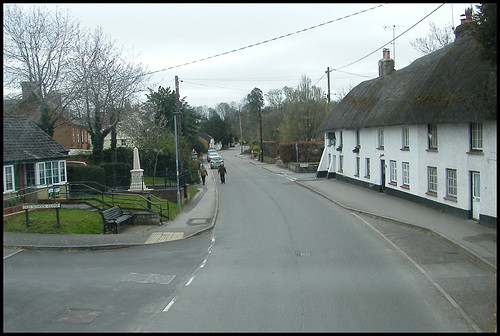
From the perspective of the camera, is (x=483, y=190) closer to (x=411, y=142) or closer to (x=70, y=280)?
(x=411, y=142)

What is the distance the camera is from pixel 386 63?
99.4ft

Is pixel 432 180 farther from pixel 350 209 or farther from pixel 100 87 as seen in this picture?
pixel 100 87

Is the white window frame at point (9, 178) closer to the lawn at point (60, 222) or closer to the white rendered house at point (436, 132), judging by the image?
the lawn at point (60, 222)

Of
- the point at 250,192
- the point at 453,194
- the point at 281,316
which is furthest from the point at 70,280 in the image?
the point at 250,192

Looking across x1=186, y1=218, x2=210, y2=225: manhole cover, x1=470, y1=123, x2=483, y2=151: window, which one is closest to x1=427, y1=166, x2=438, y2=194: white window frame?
x1=470, y1=123, x2=483, y2=151: window

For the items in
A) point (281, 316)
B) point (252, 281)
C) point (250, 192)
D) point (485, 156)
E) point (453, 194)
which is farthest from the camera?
point (250, 192)

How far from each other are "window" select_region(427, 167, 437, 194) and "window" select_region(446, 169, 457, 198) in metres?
1.29

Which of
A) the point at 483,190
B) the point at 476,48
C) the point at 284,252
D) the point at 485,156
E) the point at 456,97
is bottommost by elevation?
the point at 284,252

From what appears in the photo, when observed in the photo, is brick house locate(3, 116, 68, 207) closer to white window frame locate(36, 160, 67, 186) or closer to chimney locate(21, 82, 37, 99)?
white window frame locate(36, 160, 67, 186)

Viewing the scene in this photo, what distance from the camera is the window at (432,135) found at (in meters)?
19.8

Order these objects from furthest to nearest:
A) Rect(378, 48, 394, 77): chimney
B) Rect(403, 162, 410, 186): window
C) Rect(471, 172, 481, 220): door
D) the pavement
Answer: Rect(378, 48, 394, 77): chimney
Rect(403, 162, 410, 186): window
Rect(471, 172, 481, 220): door
the pavement

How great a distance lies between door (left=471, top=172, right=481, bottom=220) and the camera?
1642cm

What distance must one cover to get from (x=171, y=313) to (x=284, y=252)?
5582 mm

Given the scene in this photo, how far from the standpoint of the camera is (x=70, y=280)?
34.3ft
